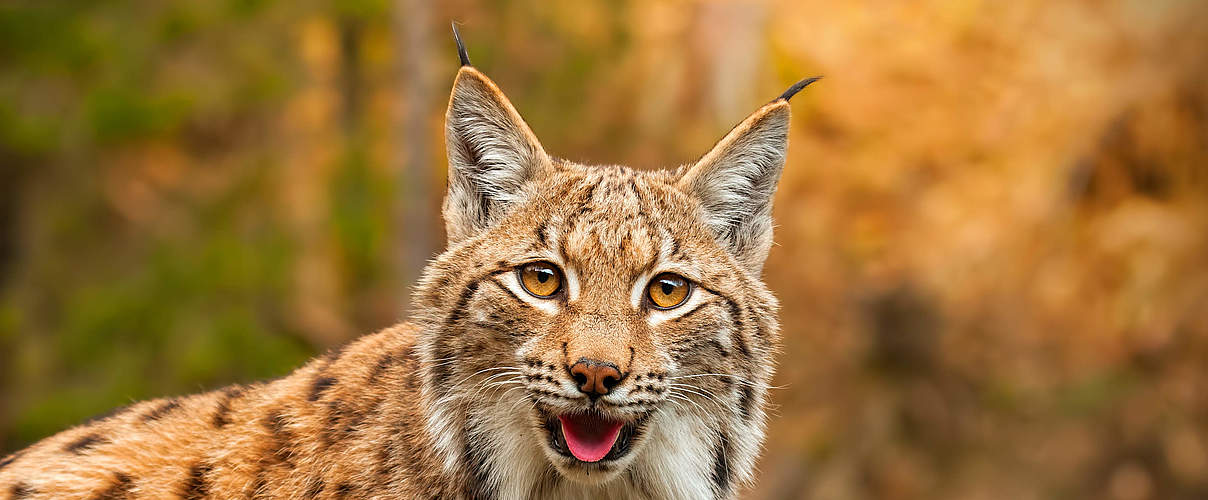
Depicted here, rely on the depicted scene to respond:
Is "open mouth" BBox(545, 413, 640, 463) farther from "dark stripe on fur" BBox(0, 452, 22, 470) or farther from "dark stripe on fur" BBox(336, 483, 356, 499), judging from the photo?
"dark stripe on fur" BBox(0, 452, 22, 470)

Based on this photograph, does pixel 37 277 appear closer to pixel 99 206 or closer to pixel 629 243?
pixel 99 206

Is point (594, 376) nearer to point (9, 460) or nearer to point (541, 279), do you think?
point (541, 279)

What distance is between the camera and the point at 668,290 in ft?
14.3

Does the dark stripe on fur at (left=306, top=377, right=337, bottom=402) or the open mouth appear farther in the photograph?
the dark stripe on fur at (left=306, top=377, right=337, bottom=402)

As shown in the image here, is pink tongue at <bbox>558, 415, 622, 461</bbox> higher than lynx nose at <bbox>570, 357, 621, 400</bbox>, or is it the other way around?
lynx nose at <bbox>570, 357, 621, 400</bbox>

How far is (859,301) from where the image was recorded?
1455cm

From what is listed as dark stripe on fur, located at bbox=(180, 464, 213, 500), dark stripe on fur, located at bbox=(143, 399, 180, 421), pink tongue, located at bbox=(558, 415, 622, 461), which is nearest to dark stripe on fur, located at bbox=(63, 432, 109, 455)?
dark stripe on fur, located at bbox=(143, 399, 180, 421)

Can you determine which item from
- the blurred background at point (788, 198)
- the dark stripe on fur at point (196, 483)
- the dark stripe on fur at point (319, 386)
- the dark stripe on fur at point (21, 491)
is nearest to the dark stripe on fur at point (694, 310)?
the dark stripe on fur at point (319, 386)

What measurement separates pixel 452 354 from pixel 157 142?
9.10 m

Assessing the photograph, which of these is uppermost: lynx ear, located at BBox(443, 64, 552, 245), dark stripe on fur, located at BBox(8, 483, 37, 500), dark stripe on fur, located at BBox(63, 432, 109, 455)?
lynx ear, located at BBox(443, 64, 552, 245)

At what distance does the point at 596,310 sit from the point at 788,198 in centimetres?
1226

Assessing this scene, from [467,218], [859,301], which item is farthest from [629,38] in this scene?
[467,218]

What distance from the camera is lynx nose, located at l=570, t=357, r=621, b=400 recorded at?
3.83m

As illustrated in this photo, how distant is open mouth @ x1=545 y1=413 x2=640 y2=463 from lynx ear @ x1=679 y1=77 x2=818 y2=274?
111 cm
